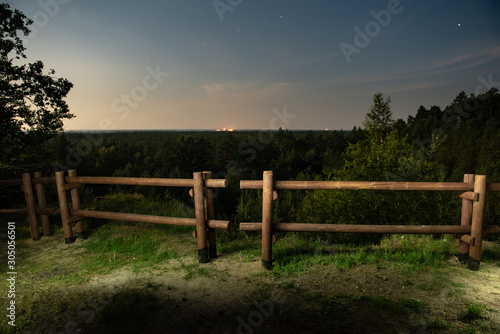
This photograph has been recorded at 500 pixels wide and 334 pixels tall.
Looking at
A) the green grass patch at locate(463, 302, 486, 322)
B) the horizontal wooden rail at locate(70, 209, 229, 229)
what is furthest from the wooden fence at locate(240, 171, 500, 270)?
the green grass patch at locate(463, 302, 486, 322)

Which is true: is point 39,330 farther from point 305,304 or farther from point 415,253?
point 415,253

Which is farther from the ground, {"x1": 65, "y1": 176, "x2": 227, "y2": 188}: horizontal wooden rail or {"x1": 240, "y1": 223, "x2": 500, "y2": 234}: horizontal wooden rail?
{"x1": 65, "y1": 176, "x2": 227, "y2": 188}: horizontal wooden rail

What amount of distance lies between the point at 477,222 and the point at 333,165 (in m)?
44.5

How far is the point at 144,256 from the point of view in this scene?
5227 mm

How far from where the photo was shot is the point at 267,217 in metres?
4.39

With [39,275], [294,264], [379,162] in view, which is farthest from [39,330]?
[379,162]

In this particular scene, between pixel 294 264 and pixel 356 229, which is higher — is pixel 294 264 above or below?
below

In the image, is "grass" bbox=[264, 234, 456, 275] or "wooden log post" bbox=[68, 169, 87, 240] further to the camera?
"wooden log post" bbox=[68, 169, 87, 240]

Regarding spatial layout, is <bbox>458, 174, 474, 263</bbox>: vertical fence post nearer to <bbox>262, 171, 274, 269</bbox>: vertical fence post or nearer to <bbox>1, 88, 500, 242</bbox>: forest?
<bbox>262, 171, 274, 269</bbox>: vertical fence post

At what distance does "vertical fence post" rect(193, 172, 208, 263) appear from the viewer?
4574 mm

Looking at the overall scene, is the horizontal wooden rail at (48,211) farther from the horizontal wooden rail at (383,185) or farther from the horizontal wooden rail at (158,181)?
the horizontal wooden rail at (383,185)

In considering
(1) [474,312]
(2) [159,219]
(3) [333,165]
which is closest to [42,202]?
(2) [159,219]

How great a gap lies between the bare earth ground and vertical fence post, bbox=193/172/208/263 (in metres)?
0.24

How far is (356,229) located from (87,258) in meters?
5.16
